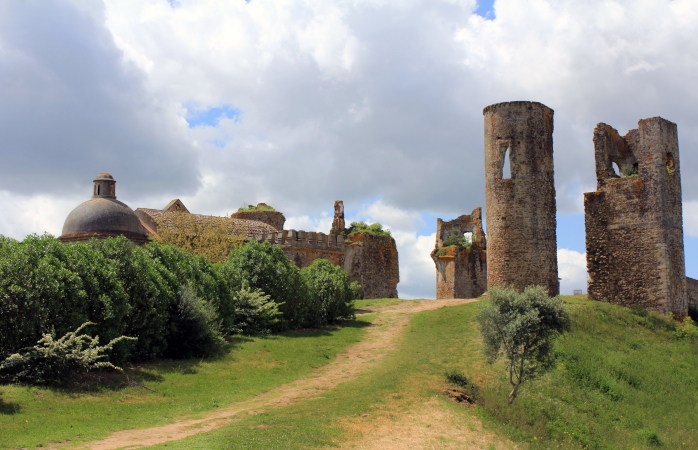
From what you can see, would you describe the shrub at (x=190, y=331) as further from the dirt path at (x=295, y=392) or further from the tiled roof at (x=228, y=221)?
the tiled roof at (x=228, y=221)

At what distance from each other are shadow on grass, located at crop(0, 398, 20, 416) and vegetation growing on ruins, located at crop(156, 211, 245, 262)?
2023 cm

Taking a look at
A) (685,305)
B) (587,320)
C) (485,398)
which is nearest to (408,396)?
(485,398)

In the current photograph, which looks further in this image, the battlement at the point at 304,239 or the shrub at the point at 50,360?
the battlement at the point at 304,239

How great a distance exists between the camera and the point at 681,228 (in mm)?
31281

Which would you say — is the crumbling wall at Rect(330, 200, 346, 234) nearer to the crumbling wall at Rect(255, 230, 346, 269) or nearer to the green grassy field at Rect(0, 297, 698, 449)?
the crumbling wall at Rect(255, 230, 346, 269)

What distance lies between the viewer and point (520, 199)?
29.9 meters

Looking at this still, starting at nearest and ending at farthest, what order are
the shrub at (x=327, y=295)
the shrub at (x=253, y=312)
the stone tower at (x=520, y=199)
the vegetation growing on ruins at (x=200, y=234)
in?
the shrub at (x=253, y=312), the shrub at (x=327, y=295), the stone tower at (x=520, y=199), the vegetation growing on ruins at (x=200, y=234)

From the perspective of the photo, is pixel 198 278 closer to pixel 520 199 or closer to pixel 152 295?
pixel 152 295

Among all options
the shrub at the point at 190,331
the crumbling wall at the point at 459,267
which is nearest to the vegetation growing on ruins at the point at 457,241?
the crumbling wall at the point at 459,267

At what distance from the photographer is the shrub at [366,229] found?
45.0 meters

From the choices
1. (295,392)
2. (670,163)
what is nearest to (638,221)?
(670,163)

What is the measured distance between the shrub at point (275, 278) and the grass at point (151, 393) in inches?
127

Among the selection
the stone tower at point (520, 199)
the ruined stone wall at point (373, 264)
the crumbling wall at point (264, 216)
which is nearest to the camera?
the stone tower at point (520, 199)

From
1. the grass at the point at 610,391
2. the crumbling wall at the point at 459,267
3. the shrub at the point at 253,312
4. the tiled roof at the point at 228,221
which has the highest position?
the tiled roof at the point at 228,221
